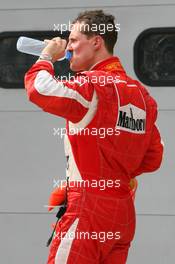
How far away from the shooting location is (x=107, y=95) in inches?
114

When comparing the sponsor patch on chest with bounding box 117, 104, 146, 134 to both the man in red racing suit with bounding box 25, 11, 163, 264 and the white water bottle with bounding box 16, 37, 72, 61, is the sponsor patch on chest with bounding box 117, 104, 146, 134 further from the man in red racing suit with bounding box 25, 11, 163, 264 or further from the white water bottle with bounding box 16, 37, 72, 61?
the white water bottle with bounding box 16, 37, 72, 61

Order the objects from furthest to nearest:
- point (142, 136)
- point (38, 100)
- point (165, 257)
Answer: point (165, 257), point (142, 136), point (38, 100)

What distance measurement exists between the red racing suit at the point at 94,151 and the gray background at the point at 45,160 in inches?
47.2

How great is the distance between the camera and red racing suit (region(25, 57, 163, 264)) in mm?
2848

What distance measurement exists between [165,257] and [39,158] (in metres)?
0.83

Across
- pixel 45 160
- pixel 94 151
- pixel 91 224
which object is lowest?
pixel 45 160

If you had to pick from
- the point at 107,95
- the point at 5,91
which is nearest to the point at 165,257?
the point at 5,91

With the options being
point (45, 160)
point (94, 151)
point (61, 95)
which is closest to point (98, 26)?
point (61, 95)

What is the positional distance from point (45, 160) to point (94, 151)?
142 cm

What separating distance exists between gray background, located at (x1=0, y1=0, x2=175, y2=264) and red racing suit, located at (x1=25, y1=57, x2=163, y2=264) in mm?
1198

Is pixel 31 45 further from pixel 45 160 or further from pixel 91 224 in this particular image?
pixel 45 160

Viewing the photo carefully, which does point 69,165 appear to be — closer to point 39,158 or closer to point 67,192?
point 67,192

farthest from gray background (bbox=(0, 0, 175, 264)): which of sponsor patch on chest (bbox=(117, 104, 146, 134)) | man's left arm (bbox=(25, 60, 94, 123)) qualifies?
man's left arm (bbox=(25, 60, 94, 123))

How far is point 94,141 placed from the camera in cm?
290
